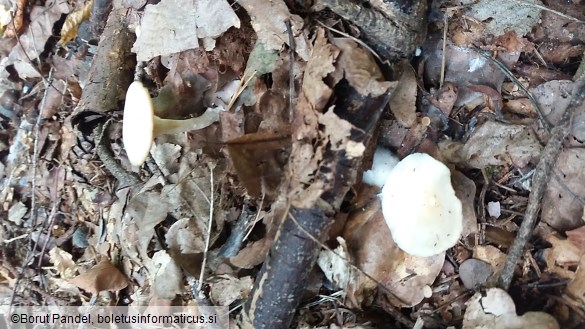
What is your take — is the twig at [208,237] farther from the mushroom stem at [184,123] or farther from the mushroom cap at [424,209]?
the mushroom cap at [424,209]

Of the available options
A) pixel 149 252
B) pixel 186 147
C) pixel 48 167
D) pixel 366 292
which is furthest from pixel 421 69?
pixel 48 167

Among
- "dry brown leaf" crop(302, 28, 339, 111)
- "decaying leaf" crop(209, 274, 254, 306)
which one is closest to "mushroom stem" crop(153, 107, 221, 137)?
"dry brown leaf" crop(302, 28, 339, 111)

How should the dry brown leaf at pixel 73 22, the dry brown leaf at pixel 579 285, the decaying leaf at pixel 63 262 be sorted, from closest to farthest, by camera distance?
the dry brown leaf at pixel 579 285, the decaying leaf at pixel 63 262, the dry brown leaf at pixel 73 22

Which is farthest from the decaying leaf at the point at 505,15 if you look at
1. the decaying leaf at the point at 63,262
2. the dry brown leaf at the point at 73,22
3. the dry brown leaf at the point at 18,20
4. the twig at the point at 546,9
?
the dry brown leaf at the point at 18,20

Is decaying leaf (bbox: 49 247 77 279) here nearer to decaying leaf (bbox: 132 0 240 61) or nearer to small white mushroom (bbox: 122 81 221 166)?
small white mushroom (bbox: 122 81 221 166)

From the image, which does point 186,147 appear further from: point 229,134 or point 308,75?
point 308,75

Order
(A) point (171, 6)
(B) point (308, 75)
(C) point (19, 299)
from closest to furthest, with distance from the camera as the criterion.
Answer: (B) point (308, 75) < (A) point (171, 6) < (C) point (19, 299)
